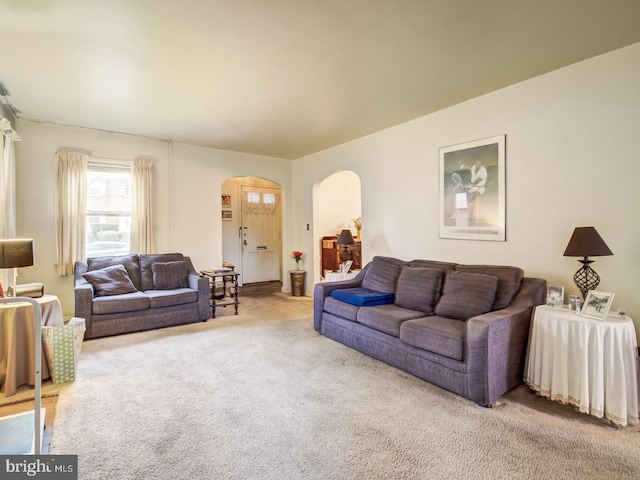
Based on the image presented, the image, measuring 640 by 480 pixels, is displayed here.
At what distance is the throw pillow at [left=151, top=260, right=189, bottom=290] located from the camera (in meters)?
4.63

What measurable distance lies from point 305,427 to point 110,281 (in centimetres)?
345

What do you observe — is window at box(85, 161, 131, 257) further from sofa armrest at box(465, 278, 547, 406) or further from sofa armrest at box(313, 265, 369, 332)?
sofa armrest at box(465, 278, 547, 406)

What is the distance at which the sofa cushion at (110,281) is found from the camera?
4.15m

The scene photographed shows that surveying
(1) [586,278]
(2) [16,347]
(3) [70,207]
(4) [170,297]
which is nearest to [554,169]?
(1) [586,278]

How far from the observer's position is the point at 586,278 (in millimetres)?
2646

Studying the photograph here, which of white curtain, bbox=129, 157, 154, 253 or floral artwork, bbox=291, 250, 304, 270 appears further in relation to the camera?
floral artwork, bbox=291, 250, 304, 270

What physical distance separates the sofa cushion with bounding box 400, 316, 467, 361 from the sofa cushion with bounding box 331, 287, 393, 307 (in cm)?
64

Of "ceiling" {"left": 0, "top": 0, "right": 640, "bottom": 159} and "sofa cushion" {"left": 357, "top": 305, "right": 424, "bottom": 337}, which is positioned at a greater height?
"ceiling" {"left": 0, "top": 0, "right": 640, "bottom": 159}

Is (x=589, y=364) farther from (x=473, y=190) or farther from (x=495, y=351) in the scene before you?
(x=473, y=190)

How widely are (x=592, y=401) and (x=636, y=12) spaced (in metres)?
2.61

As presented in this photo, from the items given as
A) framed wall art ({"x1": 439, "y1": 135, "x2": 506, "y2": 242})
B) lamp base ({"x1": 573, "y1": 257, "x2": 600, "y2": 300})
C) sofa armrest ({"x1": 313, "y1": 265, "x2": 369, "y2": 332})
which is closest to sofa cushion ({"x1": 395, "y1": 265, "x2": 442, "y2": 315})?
framed wall art ({"x1": 439, "y1": 135, "x2": 506, "y2": 242})

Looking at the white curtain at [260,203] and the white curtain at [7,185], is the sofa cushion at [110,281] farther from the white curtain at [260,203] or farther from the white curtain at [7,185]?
the white curtain at [260,203]

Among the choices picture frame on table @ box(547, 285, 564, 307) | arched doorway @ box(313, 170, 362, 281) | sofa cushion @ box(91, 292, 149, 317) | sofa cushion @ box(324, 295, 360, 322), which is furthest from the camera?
arched doorway @ box(313, 170, 362, 281)

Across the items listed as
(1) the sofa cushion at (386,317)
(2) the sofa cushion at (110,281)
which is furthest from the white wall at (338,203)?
(2) the sofa cushion at (110,281)
